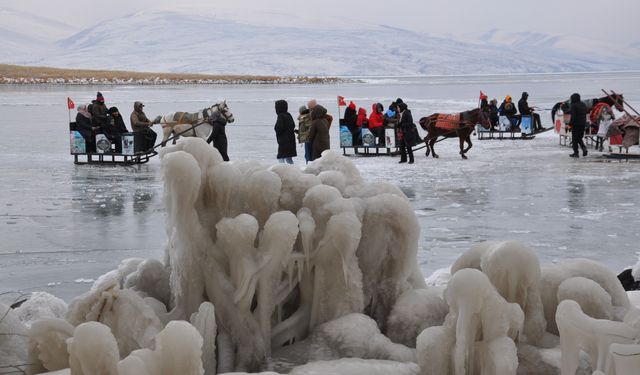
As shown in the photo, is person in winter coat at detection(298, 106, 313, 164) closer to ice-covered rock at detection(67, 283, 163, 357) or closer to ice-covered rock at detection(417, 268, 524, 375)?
ice-covered rock at detection(67, 283, 163, 357)

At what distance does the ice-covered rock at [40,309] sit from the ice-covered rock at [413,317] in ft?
6.82

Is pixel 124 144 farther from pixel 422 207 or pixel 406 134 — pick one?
pixel 422 207

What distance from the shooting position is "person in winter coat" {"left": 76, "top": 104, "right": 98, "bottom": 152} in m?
20.8

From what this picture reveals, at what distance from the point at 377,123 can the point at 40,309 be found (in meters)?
17.6

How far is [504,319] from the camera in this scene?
4309 millimetres

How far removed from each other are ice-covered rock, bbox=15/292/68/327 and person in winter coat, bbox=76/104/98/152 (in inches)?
596

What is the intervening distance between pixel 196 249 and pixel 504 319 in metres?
1.83

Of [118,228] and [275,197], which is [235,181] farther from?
[118,228]

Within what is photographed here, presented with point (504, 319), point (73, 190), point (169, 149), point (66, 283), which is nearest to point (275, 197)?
point (169, 149)

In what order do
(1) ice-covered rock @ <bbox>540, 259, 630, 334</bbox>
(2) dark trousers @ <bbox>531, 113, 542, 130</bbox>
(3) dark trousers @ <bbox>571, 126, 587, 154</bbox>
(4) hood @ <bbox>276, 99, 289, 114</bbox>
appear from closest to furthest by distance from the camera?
1. (1) ice-covered rock @ <bbox>540, 259, 630, 334</bbox>
2. (4) hood @ <bbox>276, 99, 289, 114</bbox>
3. (3) dark trousers @ <bbox>571, 126, 587, 154</bbox>
4. (2) dark trousers @ <bbox>531, 113, 542, 130</bbox>

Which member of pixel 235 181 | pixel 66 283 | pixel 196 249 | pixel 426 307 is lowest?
pixel 66 283

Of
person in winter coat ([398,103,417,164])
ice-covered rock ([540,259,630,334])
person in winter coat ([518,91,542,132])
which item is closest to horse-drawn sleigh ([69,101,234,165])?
person in winter coat ([398,103,417,164])

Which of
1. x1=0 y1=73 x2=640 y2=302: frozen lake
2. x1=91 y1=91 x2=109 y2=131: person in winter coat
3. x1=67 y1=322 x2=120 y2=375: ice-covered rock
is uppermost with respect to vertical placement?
x1=91 y1=91 x2=109 y2=131: person in winter coat

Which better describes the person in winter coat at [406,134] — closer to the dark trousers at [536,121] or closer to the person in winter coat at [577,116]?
the person in winter coat at [577,116]
